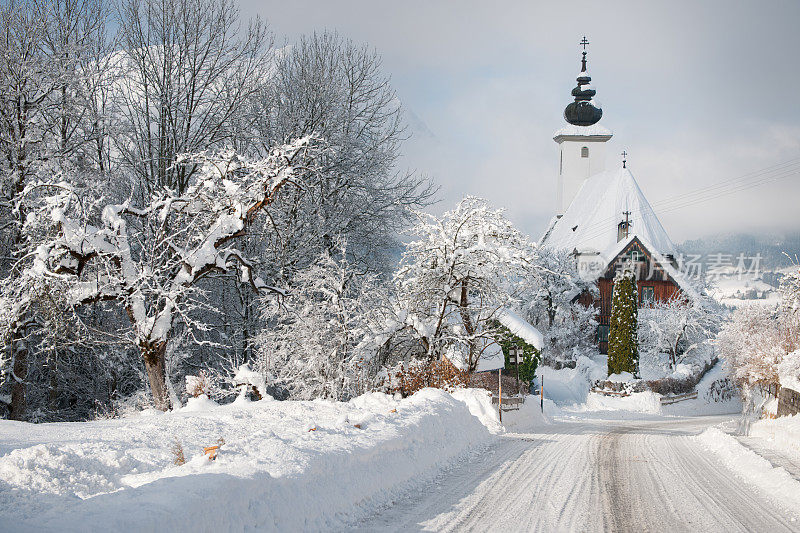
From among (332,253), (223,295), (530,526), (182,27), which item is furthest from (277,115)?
(530,526)

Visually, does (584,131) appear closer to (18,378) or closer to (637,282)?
(637,282)

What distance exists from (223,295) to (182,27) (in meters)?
9.61

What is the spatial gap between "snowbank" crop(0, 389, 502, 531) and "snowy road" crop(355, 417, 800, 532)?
47 cm

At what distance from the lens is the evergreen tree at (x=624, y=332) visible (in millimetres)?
35531

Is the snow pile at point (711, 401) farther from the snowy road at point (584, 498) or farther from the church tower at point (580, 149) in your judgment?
→ the church tower at point (580, 149)

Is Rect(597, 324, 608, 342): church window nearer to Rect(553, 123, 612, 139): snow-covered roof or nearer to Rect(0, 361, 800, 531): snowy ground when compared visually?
Rect(553, 123, 612, 139): snow-covered roof

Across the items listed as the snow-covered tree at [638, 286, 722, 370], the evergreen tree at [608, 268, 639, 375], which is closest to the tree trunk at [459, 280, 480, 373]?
the evergreen tree at [608, 268, 639, 375]

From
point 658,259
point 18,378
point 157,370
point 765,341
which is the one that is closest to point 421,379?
point 157,370

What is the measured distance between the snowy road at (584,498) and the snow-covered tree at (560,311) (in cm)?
3118

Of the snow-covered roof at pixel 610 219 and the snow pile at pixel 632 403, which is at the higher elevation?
the snow-covered roof at pixel 610 219

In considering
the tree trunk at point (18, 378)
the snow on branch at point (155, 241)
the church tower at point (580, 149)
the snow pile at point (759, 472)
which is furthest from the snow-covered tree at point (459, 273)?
the church tower at point (580, 149)

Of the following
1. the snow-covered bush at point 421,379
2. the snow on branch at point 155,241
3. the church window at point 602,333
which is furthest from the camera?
the church window at point 602,333

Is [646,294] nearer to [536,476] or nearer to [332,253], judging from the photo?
[332,253]

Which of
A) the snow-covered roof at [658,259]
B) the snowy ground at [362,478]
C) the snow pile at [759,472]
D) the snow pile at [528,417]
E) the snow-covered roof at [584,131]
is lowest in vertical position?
the snow pile at [528,417]
